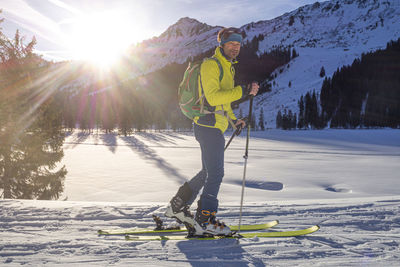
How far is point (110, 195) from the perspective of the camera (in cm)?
1022

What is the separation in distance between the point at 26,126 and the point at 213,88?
12.4 m

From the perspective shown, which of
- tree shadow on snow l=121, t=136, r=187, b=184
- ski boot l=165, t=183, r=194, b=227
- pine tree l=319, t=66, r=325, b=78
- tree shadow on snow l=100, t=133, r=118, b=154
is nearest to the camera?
ski boot l=165, t=183, r=194, b=227

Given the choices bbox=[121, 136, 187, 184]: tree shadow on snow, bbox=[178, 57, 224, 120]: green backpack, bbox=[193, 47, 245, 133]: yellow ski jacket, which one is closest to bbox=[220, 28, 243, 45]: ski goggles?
bbox=[193, 47, 245, 133]: yellow ski jacket

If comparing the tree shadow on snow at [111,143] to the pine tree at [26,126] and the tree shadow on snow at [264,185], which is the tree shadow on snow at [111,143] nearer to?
the pine tree at [26,126]

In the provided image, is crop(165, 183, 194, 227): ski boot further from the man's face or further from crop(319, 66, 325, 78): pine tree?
crop(319, 66, 325, 78): pine tree

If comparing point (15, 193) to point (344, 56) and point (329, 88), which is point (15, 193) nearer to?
point (329, 88)

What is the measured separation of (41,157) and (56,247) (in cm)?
1122

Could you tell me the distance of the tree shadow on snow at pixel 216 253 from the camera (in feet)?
8.38

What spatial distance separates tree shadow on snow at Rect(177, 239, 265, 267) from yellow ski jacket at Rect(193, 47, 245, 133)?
1.45m

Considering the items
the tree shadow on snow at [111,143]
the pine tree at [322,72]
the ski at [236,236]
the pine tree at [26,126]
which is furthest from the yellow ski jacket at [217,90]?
the pine tree at [322,72]

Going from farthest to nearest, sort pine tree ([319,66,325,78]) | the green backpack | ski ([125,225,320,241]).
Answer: pine tree ([319,66,325,78]) < ski ([125,225,320,241]) < the green backpack

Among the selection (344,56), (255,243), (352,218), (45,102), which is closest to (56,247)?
(255,243)

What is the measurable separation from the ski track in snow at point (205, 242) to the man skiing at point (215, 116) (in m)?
0.33

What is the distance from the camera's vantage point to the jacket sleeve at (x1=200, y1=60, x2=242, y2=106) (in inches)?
115
